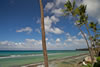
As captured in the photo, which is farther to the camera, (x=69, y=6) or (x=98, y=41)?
(x=98, y=41)

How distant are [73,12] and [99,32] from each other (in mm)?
8442

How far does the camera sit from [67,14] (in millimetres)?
14414

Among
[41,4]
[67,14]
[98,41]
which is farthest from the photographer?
[98,41]

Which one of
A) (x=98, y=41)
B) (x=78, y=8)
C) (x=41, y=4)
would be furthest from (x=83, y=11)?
(x=98, y=41)

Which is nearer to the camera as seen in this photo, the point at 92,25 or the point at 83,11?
the point at 83,11

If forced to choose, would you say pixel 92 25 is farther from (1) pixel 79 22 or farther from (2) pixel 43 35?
(2) pixel 43 35

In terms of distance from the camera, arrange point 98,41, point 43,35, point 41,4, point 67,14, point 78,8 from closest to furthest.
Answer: point 43,35 < point 41,4 < point 78,8 < point 67,14 < point 98,41

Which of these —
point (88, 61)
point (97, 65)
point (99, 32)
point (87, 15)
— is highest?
point (87, 15)

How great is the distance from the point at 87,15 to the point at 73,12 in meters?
2.48

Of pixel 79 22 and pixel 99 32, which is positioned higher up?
pixel 79 22

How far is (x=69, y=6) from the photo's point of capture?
1373 centimetres

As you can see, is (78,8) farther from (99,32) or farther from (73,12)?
(99,32)

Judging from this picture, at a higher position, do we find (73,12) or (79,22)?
(73,12)

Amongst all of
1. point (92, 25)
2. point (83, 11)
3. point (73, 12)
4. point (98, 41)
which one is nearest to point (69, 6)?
point (73, 12)
